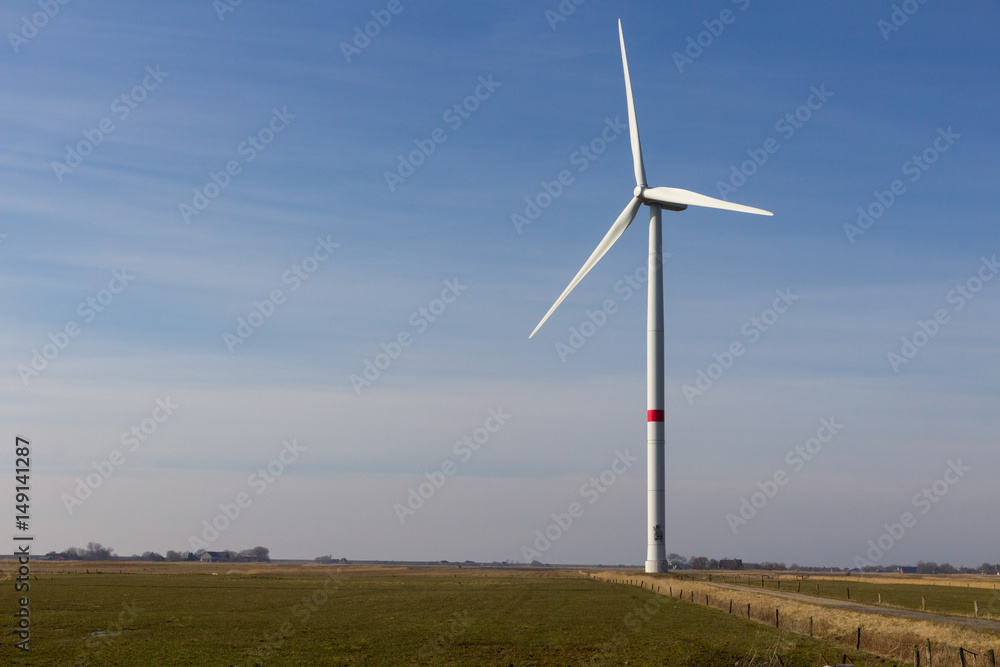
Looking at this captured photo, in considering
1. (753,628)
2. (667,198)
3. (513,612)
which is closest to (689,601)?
(513,612)

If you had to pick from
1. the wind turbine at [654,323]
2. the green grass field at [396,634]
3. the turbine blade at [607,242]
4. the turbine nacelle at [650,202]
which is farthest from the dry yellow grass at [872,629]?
the turbine nacelle at [650,202]

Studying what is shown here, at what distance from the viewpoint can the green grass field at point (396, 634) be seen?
3869cm

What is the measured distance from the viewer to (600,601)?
2963 inches

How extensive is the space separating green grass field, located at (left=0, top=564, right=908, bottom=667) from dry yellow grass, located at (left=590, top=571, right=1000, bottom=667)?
76.5 inches

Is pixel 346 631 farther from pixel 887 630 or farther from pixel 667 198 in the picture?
pixel 667 198

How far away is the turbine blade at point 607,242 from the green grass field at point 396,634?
95.9 ft

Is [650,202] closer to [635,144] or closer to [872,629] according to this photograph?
[635,144]

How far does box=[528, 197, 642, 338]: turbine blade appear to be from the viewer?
284ft

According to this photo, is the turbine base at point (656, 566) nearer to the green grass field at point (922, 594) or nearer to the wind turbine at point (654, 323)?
the wind turbine at point (654, 323)

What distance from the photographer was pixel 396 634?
1880 inches

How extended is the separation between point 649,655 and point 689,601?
3640cm

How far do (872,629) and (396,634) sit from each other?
25470mm

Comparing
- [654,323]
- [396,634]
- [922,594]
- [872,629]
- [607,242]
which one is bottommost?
[396,634]

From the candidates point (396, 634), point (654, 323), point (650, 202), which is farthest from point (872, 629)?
point (650, 202)
